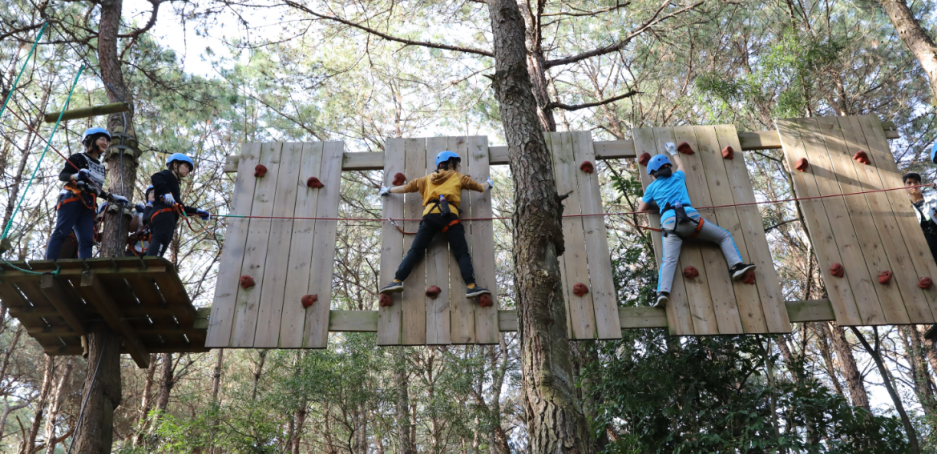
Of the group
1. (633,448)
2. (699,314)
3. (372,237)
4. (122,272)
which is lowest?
(633,448)

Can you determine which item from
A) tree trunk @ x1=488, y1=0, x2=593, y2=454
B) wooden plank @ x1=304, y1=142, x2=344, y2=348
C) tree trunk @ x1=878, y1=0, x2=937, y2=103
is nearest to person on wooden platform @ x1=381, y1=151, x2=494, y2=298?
wooden plank @ x1=304, y1=142, x2=344, y2=348

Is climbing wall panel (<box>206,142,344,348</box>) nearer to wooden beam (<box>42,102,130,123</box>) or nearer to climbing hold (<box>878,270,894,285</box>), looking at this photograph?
wooden beam (<box>42,102,130,123</box>)

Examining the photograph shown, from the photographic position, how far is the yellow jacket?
4621 mm

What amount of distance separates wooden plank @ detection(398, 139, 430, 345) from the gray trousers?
1.83 m

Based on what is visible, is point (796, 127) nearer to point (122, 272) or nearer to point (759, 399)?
point (759, 399)

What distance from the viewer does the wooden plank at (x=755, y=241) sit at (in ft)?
14.5

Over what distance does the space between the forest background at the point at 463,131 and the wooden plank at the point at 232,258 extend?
2152mm

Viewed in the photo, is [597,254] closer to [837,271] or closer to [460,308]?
[460,308]

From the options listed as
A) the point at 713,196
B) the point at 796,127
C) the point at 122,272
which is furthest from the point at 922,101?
the point at 122,272

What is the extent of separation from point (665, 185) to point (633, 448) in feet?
7.19

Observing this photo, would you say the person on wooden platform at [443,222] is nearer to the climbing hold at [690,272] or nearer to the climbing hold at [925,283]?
the climbing hold at [690,272]

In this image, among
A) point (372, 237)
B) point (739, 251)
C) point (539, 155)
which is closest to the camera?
point (539, 155)

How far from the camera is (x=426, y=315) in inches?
177

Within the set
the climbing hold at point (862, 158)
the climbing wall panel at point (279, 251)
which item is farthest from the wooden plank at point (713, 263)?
the climbing wall panel at point (279, 251)
